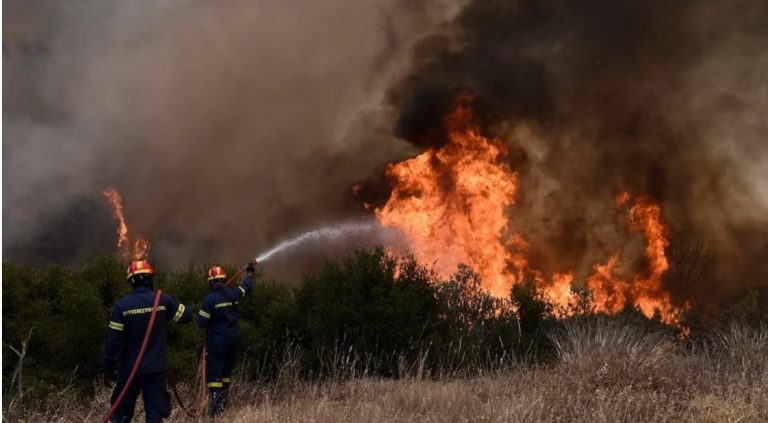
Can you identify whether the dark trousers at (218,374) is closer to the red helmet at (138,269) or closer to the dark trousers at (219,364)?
the dark trousers at (219,364)

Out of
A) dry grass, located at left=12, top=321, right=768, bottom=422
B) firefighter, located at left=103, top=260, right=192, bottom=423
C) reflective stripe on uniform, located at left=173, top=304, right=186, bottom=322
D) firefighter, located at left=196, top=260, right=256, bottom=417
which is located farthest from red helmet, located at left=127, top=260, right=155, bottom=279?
firefighter, located at left=196, top=260, right=256, bottom=417

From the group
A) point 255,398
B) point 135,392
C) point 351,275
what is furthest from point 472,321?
point 135,392

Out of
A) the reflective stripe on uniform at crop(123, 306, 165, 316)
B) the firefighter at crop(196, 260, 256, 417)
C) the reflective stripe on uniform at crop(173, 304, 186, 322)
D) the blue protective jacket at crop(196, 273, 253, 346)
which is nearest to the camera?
the reflective stripe on uniform at crop(123, 306, 165, 316)

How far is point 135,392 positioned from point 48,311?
462cm

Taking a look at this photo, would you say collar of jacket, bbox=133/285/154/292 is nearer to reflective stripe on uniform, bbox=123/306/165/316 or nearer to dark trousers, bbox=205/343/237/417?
reflective stripe on uniform, bbox=123/306/165/316

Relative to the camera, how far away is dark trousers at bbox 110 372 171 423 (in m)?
7.28

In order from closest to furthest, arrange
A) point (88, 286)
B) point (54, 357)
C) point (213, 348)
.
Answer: point (213, 348)
point (54, 357)
point (88, 286)

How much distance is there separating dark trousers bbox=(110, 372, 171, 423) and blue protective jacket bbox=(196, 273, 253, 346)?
231 centimetres

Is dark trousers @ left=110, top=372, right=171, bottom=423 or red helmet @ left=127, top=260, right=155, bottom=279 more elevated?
red helmet @ left=127, top=260, right=155, bottom=279

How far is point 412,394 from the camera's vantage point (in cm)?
802

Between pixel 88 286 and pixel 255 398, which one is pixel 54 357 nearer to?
pixel 88 286

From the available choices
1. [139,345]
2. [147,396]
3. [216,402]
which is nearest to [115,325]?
[139,345]

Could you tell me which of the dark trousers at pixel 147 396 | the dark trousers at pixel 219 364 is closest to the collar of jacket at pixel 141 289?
the dark trousers at pixel 147 396

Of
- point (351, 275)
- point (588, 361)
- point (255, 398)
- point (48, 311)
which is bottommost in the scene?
point (255, 398)
